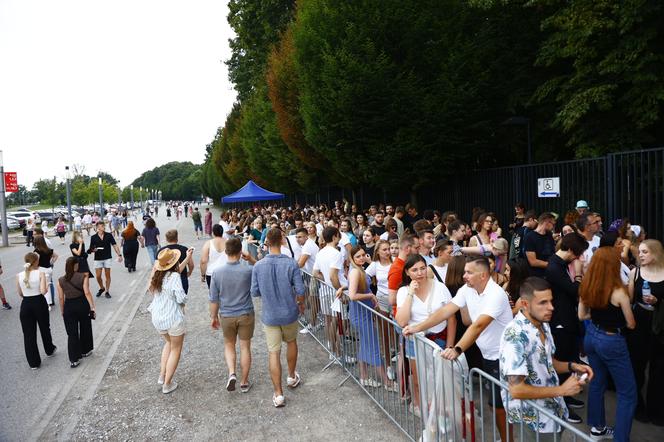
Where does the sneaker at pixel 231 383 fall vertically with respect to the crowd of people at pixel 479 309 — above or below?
below

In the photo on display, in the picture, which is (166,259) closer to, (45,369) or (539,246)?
(45,369)

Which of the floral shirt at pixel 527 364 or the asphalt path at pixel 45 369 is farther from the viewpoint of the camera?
the asphalt path at pixel 45 369

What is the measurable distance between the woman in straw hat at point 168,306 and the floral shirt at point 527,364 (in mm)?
3961

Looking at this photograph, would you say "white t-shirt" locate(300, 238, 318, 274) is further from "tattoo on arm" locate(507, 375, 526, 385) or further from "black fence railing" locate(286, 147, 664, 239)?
"black fence railing" locate(286, 147, 664, 239)

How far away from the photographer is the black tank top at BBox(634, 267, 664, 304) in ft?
13.7

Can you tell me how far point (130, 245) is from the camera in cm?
1505

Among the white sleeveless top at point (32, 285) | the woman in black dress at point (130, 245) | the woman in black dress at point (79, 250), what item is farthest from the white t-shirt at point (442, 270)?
the woman in black dress at point (130, 245)

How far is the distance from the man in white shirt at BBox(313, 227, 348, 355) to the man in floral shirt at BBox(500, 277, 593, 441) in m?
3.16

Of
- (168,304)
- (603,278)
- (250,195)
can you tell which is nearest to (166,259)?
(168,304)

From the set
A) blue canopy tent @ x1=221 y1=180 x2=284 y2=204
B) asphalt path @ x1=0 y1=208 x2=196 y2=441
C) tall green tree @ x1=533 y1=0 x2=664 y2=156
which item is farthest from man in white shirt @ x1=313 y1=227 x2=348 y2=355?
blue canopy tent @ x1=221 y1=180 x2=284 y2=204

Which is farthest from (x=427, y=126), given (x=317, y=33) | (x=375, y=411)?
(x=375, y=411)

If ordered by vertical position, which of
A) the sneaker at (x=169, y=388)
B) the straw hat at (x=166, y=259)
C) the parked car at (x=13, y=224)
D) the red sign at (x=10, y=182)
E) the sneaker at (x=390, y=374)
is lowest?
the sneaker at (x=169, y=388)

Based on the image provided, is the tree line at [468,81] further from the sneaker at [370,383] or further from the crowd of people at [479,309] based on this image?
the sneaker at [370,383]

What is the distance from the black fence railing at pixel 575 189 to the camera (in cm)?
924
